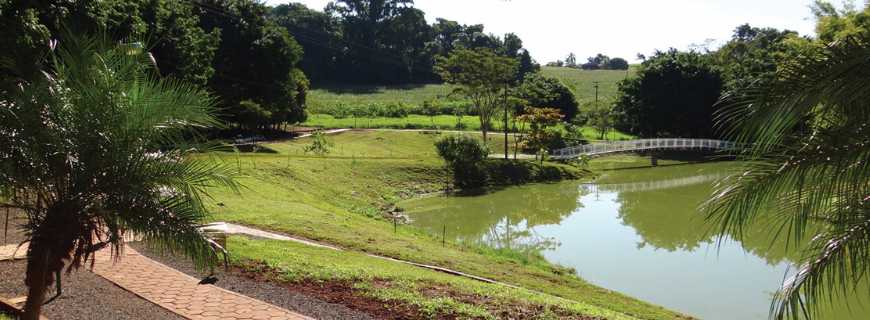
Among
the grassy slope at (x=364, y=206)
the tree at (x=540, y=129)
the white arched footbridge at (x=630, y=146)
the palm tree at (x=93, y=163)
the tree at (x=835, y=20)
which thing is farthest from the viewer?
the white arched footbridge at (x=630, y=146)

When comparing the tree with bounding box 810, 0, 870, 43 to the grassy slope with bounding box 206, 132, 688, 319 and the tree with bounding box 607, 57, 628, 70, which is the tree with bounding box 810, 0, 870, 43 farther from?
the tree with bounding box 607, 57, 628, 70

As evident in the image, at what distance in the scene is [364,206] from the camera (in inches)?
1092

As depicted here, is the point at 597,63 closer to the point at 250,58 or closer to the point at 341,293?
the point at 250,58

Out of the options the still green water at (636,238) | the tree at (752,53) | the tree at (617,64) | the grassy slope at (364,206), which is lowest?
the still green water at (636,238)

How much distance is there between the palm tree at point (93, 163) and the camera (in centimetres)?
570

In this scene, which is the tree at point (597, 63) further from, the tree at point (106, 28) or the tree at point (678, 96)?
the tree at point (106, 28)

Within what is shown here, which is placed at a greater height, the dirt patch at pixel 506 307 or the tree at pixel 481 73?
the tree at pixel 481 73

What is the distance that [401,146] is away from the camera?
4500 cm

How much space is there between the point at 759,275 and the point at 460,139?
65.3ft

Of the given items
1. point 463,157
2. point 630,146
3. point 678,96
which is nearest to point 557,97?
point 678,96

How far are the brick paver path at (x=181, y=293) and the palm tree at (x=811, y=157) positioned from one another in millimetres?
5722

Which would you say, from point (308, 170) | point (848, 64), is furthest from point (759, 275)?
point (308, 170)

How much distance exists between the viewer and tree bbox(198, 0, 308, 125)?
40.4m

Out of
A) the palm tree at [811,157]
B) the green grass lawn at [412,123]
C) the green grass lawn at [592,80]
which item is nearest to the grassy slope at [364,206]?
the palm tree at [811,157]
